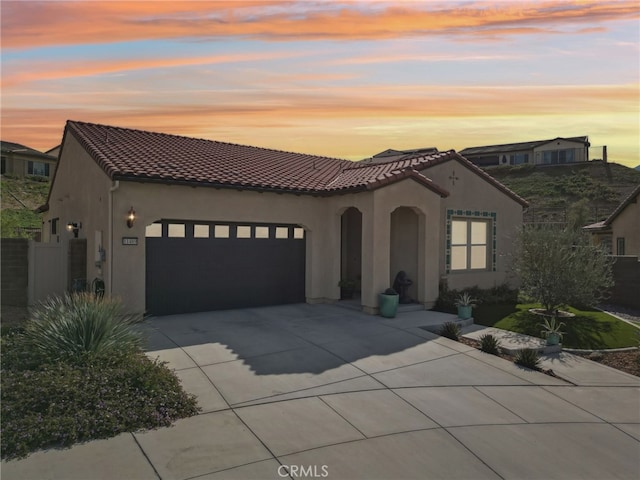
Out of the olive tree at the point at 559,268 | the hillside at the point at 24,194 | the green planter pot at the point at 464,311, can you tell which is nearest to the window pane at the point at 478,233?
the olive tree at the point at 559,268

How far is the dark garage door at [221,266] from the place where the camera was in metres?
12.8

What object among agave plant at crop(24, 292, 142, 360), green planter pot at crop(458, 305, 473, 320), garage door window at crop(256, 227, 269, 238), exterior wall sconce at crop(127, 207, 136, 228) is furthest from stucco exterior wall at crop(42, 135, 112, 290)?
green planter pot at crop(458, 305, 473, 320)

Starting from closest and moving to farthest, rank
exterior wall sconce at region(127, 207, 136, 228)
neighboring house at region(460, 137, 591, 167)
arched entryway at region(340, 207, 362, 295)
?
1. exterior wall sconce at region(127, 207, 136, 228)
2. arched entryway at region(340, 207, 362, 295)
3. neighboring house at region(460, 137, 591, 167)

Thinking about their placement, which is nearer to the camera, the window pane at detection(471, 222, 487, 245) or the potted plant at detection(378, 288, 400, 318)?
the potted plant at detection(378, 288, 400, 318)

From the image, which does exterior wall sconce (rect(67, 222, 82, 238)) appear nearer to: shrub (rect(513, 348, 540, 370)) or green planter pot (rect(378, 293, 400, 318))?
green planter pot (rect(378, 293, 400, 318))

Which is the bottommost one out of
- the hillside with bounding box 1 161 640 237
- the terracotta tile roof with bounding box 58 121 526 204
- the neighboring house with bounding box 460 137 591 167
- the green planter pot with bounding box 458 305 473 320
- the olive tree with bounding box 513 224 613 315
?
the green planter pot with bounding box 458 305 473 320

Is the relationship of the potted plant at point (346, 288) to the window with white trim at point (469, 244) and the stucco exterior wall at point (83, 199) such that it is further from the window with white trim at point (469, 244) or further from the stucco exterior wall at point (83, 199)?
the stucco exterior wall at point (83, 199)

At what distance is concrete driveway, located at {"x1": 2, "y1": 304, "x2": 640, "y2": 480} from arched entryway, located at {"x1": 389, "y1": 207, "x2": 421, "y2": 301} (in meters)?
4.23

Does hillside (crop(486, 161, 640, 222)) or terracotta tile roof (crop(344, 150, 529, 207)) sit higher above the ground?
hillside (crop(486, 161, 640, 222))

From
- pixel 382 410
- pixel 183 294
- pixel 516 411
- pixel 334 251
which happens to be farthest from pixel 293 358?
pixel 334 251

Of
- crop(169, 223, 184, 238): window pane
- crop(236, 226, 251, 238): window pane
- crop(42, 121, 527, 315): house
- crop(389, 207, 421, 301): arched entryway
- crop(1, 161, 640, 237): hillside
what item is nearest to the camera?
crop(42, 121, 527, 315): house

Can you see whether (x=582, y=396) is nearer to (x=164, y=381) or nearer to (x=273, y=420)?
(x=273, y=420)

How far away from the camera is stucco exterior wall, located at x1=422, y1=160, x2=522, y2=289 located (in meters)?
16.1

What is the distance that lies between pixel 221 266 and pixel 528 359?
333 inches
